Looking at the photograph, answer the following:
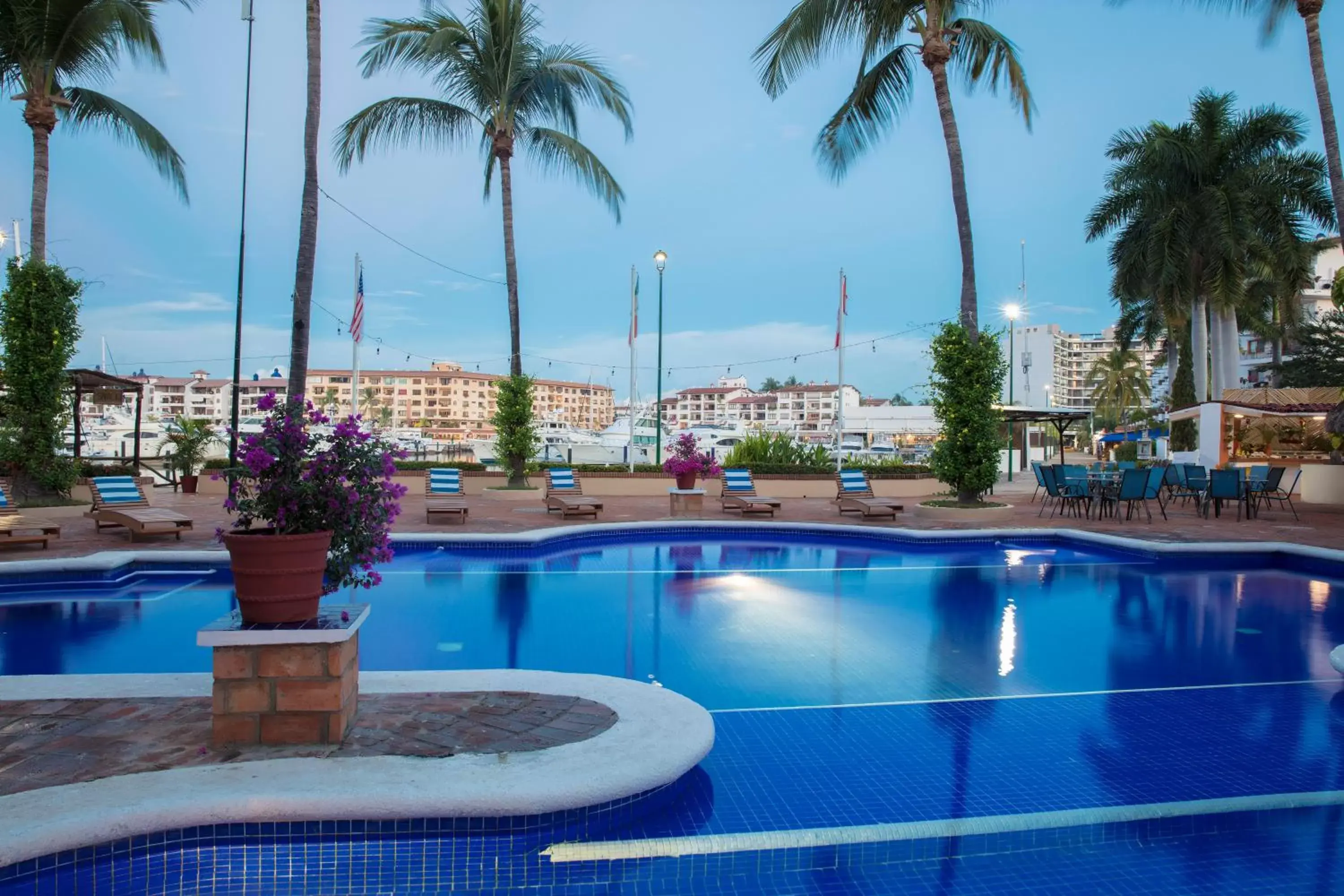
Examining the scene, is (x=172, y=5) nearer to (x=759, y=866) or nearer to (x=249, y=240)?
(x=249, y=240)

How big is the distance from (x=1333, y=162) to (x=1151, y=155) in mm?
11296

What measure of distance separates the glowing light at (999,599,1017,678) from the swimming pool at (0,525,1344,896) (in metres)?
0.05

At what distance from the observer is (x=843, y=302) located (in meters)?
21.2

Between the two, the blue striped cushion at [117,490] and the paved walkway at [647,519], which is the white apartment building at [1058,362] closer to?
the paved walkway at [647,519]

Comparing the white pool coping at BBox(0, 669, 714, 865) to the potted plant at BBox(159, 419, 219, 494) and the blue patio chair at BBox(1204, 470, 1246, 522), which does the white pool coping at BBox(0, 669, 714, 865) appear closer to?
the blue patio chair at BBox(1204, 470, 1246, 522)

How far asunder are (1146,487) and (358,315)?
56.5 ft

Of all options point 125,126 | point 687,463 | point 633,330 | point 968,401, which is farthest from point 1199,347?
point 125,126

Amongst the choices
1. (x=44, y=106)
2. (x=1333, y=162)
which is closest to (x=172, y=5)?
(x=44, y=106)

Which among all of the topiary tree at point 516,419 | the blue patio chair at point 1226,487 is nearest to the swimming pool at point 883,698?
the blue patio chair at point 1226,487

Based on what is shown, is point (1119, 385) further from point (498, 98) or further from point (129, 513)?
point (129, 513)

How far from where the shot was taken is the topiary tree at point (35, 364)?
13.4 meters

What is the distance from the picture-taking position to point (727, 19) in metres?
22.3

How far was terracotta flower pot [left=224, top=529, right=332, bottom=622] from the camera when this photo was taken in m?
3.82

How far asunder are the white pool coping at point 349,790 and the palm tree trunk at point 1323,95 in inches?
645
